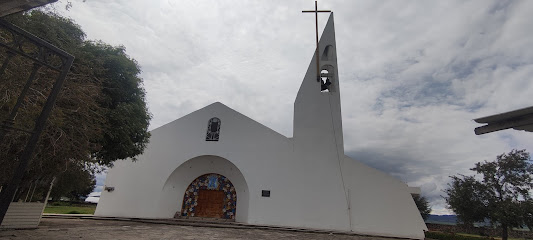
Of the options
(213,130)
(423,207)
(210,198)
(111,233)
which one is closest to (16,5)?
(111,233)

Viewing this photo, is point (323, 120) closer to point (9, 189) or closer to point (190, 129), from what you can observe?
point (190, 129)

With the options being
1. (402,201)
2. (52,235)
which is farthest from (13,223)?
(402,201)

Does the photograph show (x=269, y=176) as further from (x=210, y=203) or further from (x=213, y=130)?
(x=213, y=130)

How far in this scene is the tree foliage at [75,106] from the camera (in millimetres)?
3800

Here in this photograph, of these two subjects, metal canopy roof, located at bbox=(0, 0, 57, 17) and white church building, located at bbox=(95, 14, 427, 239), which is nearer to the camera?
metal canopy roof, located at bbox=(0, 0, 57, 17)

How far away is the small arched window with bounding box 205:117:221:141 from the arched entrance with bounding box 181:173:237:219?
6.31 feet

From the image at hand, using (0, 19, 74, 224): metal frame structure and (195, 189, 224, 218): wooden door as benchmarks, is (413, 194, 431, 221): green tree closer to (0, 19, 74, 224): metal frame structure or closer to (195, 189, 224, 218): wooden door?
(195, 189, 224, 218): wooden door

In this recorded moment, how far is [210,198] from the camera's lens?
12391 mm

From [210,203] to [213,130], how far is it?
3493 millimetres

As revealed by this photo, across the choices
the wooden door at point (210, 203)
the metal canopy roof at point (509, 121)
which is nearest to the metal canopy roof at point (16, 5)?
the metal canopy roof at point (509, 121)

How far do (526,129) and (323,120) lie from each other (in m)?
9.15

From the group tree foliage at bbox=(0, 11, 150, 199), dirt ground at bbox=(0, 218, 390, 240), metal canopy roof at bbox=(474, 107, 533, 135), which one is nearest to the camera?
metal canopy roof at bbox=(474, 107, 533, 135)

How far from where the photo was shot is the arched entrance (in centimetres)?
1209

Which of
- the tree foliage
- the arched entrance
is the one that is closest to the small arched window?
the arched entrance
